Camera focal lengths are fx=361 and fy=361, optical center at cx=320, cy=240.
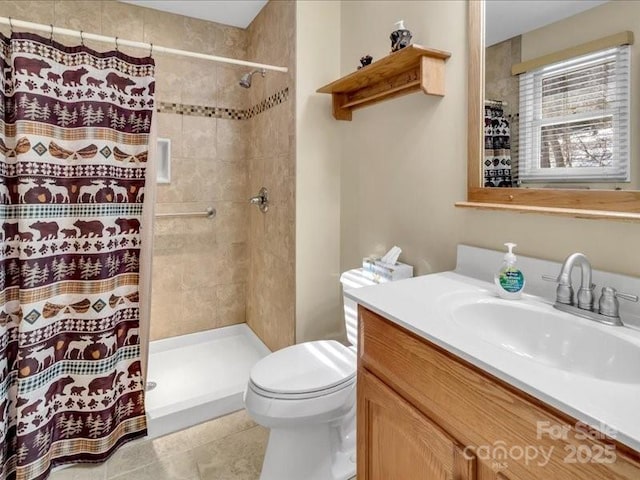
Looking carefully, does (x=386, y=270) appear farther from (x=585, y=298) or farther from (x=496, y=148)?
(x=585, y=298)

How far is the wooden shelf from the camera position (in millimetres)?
1350

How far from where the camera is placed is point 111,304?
1569 mm

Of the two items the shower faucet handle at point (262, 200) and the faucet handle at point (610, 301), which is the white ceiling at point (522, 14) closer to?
the faucet handle at point (610, 301)

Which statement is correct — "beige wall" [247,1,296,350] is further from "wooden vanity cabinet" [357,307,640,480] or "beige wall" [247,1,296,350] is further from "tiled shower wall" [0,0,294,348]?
"wooden vanity cabinet" [357,307,640,480]

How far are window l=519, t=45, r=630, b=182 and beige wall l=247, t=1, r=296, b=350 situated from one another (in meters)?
1.17

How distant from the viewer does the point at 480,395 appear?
0.71 metres

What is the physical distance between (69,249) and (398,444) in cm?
144

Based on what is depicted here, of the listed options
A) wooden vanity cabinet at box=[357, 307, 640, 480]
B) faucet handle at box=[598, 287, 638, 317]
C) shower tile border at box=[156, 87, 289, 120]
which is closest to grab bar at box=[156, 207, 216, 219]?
shower tile border at box=[156, 87, 289, 120]

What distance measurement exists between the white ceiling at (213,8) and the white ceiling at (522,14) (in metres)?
1.59

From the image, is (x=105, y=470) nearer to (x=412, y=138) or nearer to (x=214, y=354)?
(x=214, y=354)

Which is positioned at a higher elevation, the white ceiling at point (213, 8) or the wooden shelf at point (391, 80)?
the white ceiling at point (213, 8)

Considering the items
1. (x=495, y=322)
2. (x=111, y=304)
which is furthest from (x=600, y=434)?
(x=111, y=304)

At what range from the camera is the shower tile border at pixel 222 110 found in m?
2.30

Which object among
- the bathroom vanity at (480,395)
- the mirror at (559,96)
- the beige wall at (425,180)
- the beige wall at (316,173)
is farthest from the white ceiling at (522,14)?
the beige wall at (316,173)
